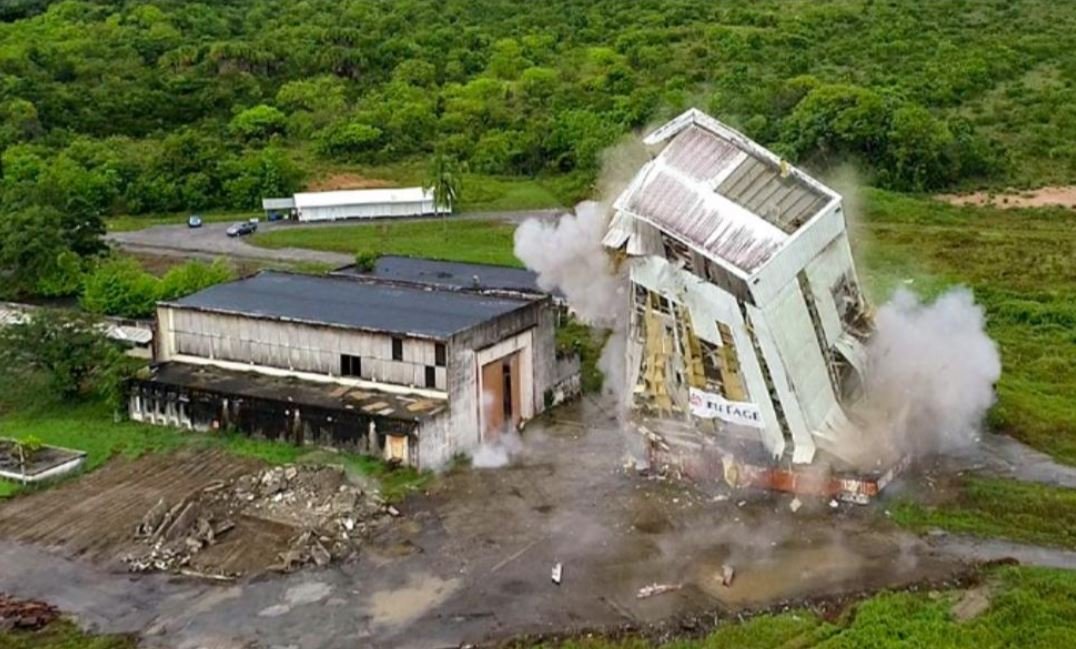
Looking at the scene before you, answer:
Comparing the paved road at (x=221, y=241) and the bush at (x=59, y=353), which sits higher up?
the bush at (x=59, y=353)

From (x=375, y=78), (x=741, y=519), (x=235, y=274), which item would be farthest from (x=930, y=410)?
(x=375, y=78)

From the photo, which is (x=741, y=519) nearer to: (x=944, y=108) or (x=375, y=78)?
(x=944, y=108)

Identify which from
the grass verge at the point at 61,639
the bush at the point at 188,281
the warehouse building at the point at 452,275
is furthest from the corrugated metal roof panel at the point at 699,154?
the bush at the point at 188,281

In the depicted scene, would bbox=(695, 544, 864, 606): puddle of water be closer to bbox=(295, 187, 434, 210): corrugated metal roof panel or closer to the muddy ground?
the muddy ground

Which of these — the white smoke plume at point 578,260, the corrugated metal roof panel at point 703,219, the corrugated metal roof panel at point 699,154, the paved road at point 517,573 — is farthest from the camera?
the white smoke plume at point 578,260

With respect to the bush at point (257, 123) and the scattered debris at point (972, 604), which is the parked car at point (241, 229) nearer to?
the bush at point (257, 123)

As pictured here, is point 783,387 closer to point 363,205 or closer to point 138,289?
point 138,289
